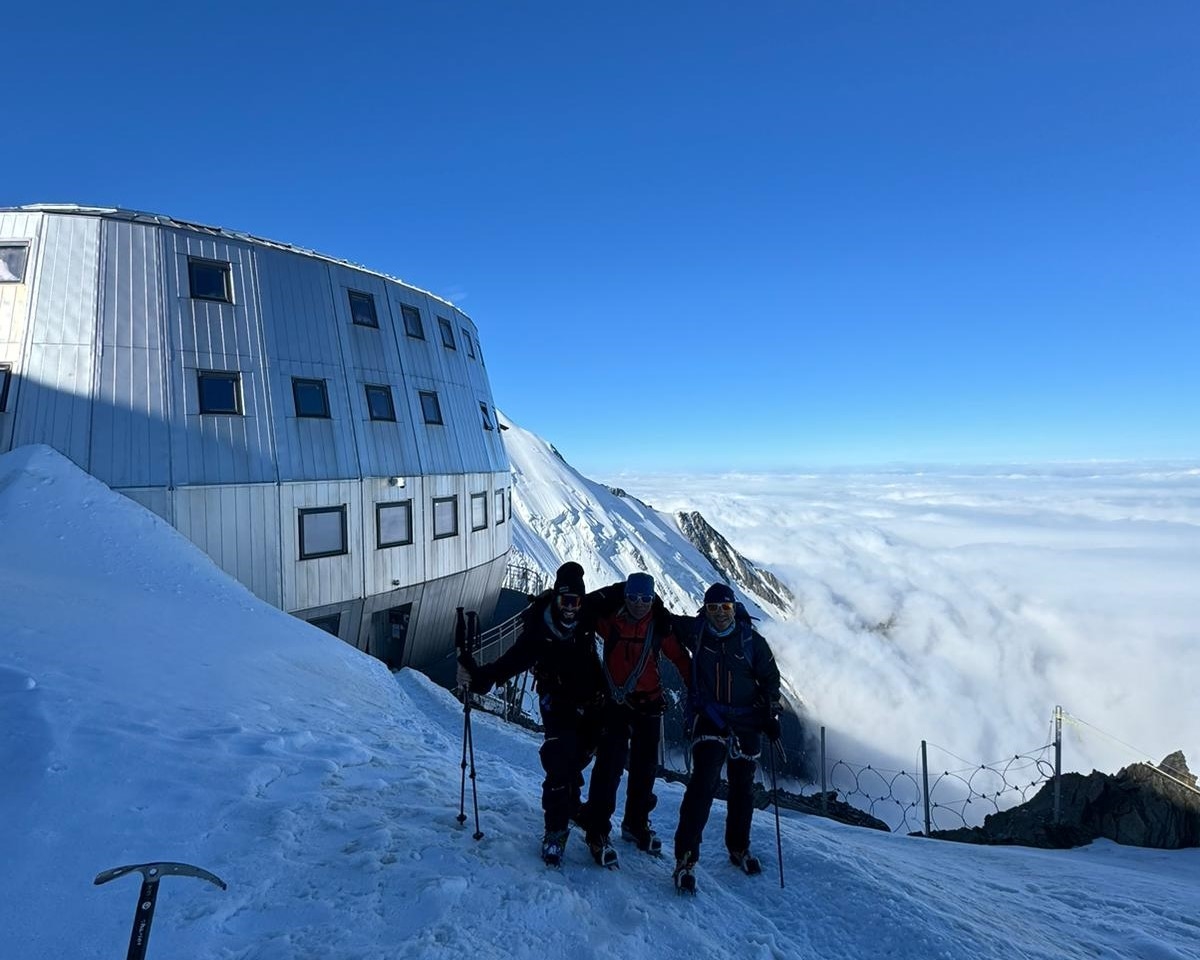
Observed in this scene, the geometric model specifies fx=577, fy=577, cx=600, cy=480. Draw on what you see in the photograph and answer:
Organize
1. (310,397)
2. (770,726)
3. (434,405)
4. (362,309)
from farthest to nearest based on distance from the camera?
(434,405)
(362,309)
(310,397)
(770,726)

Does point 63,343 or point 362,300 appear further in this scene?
point 362,300

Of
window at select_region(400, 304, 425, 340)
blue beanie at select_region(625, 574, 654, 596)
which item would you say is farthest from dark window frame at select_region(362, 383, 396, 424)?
blue beanie at select_region(625, 574, 654, 596)

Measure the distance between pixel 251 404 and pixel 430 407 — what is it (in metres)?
5.20

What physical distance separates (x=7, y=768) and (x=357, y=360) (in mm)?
13624

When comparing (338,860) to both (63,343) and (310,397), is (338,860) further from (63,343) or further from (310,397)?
(63,343)

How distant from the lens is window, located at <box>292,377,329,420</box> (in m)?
14.9

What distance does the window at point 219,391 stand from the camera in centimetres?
1366

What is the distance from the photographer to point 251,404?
46.2 ft

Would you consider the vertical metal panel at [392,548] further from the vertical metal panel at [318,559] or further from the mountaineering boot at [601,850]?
the mountaineering boot at [601,850]

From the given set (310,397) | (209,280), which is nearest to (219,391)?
(310,397)

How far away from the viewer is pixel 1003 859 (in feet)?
25.2

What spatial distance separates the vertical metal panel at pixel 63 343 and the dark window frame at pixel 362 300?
5571mm

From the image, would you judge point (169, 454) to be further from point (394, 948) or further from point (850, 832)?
point (850, 832)

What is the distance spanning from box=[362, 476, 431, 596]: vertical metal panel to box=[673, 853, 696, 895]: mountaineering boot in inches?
506
